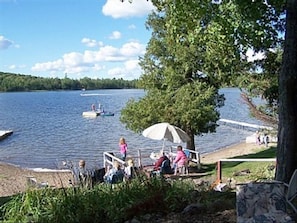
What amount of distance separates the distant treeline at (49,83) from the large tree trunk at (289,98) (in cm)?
10790

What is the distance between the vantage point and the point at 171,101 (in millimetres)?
17922

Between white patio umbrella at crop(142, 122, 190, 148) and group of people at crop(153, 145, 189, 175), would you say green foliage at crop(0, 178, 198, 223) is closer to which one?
group of people at crop(153, 145, 189, 175)

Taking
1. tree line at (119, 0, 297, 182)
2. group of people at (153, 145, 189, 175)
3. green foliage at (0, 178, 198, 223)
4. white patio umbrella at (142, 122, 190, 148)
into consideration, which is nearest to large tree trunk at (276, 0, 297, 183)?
tree line at (119, 0, 297, 182)

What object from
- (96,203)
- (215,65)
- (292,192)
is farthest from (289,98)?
(215,65)

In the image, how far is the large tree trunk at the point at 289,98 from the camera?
5.47 meters

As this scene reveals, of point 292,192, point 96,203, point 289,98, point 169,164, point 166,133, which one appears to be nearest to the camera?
point 292,192

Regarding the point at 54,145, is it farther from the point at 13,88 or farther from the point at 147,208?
the point at 13,88

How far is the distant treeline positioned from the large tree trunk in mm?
107902

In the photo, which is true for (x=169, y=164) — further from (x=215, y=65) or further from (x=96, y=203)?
(x=96, y=203)

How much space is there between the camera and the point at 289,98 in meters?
5.51

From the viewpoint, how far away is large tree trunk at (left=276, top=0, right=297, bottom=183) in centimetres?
547

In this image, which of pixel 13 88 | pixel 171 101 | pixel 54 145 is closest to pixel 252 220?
pixel 171 101

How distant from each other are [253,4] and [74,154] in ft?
73.2

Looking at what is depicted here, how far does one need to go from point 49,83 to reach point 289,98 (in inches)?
5704
